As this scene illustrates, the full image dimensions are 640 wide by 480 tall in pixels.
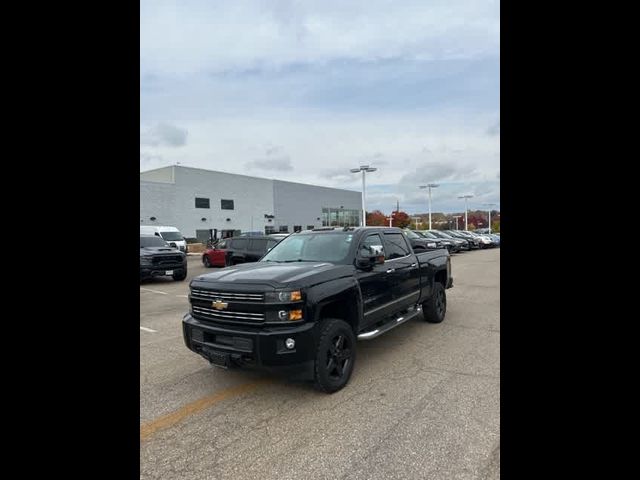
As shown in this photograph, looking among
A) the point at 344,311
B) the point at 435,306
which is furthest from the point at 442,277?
the point at 344,311

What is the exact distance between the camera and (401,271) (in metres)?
5.77

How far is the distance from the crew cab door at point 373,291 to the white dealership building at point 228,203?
3831 centimetres

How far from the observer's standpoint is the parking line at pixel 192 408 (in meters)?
3.48

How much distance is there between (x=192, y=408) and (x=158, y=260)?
11.0 m

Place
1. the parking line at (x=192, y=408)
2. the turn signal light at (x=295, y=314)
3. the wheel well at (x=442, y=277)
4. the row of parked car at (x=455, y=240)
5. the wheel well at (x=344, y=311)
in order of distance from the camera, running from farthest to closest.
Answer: the row of parked car at (x=455, y=240) < the wheel well at (x=442, y=277) < the wheel well at (x=344, y=311) < the turn signal light at (x=295, y=314) < the parking line at (x=192, y=408)

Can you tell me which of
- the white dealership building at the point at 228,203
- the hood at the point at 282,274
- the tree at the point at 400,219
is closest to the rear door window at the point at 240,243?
the hood at the point at 282,274

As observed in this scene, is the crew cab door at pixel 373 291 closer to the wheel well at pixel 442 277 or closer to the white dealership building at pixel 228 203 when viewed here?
the wheel well at pixel 442 277

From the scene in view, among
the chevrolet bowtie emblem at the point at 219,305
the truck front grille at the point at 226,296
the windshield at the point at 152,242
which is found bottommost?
the chevrolet bowtie emblem at the point at 219,305

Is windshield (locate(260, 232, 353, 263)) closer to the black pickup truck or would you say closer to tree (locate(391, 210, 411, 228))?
the black pickup truck

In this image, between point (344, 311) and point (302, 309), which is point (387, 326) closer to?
point (344, 311)
